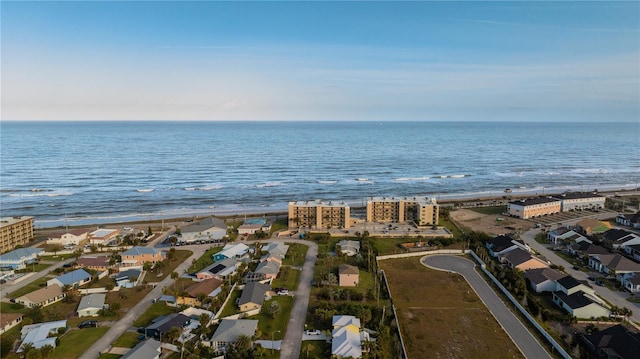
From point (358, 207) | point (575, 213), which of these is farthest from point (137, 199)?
point (575, 213)

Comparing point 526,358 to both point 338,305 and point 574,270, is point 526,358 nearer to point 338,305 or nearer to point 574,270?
point 338,305

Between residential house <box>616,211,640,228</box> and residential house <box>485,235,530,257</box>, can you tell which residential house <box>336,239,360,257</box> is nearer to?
residential house <box>485,235,530,257</box>

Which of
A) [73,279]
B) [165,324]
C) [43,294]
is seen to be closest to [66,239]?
[73,279]

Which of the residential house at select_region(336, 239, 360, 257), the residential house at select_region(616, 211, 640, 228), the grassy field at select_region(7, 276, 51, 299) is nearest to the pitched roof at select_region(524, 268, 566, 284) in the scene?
the residential house at select_region(336, 239, 360, 257)

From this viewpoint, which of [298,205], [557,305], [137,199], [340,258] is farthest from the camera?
[137,199]

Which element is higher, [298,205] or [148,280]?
[298,205]

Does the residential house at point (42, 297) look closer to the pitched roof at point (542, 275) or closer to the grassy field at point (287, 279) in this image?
the grassy field at point (287, 279)

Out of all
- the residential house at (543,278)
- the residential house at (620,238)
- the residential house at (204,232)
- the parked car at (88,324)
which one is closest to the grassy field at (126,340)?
the parked car at (88,324)
